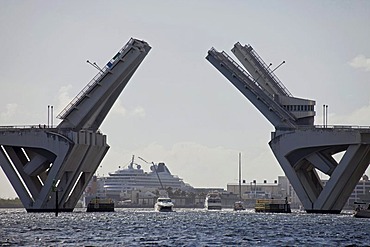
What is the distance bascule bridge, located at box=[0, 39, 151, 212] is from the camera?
101 m

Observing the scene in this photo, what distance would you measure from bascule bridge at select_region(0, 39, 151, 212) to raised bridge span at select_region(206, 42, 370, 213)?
8.64 metres

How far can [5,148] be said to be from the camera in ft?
343

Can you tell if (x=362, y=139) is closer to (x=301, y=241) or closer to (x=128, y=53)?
(x=128, y=53)

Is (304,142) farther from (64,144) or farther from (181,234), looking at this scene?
(181,234)

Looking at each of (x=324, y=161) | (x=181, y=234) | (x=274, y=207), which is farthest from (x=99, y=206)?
(x=181, y=234)

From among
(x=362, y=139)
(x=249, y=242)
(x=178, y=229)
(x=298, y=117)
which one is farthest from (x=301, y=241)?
(x=298, y=117)

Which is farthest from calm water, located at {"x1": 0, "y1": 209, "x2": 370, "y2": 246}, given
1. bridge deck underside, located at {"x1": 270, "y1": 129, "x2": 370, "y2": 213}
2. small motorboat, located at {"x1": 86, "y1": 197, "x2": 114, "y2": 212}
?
small motorboat, located at {"x1": 86, "y1": 197, "x2": 114, "y2": 212}

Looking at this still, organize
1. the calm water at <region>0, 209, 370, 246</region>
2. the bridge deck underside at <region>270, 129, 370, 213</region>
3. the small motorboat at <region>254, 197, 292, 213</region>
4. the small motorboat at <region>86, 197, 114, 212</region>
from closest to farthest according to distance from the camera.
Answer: the calm water at <region>0, 209, 370, 246</region> < the bridge deck underside at <region>270, 129, 370, 213</region> < the small motorboat at <region>86, 197, 114, 212</region> < the small motorboat at <region>254, 197, 292, 213</region>

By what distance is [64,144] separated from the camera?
332 ft

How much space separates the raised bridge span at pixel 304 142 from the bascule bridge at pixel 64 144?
8645mm

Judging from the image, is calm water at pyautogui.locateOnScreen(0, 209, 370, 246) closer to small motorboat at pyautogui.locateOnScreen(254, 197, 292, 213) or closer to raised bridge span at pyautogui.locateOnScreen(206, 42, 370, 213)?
raised bridge span at pyautogui.locateOnScreen(206, 42, 370, 213)

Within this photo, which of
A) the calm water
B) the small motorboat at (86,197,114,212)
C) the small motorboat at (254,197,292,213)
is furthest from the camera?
the small motorboat at (254,197,292,213)

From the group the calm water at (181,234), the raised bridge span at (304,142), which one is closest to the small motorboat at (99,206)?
the raised bridge span at (304,142)

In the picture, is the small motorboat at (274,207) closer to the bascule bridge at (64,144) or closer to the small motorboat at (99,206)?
the small motorboat at (99,206)
